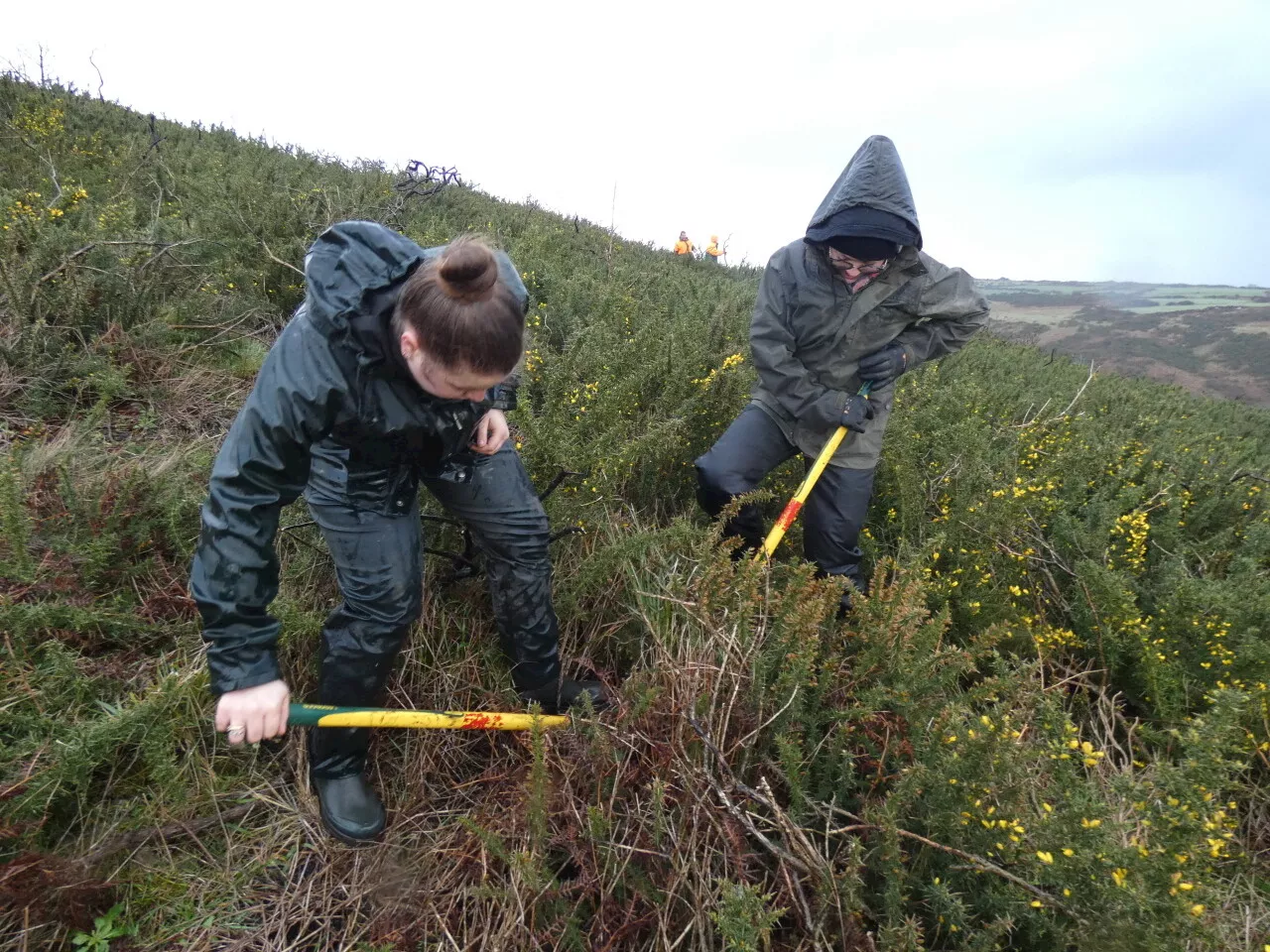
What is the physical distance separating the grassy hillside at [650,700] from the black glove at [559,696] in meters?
0.13

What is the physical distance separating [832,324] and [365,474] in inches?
86.7

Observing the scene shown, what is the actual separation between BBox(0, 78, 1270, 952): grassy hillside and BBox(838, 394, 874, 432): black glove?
1.23ft

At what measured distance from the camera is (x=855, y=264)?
10.2ft

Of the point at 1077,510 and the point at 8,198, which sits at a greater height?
the point at 8,198

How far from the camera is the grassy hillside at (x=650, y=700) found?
1.59 m

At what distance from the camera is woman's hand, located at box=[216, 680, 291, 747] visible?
1.64 m

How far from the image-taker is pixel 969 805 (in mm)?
1671

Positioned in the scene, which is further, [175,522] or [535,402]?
[535,402]

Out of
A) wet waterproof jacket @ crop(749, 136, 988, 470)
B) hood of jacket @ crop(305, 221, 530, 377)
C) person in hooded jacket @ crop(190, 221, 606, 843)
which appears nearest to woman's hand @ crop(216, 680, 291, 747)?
person in hooded jacket @ crop(190, 221, 606, 843)

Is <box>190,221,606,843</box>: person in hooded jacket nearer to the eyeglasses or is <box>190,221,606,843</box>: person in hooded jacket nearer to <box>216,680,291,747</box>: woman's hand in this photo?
<box>216,680,291,747</box>: woman's hand

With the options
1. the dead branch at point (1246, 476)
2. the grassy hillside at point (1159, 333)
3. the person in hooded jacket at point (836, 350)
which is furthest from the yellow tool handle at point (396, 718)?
the grassy hillside at point (1159, 333)

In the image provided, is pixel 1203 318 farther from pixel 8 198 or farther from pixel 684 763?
pixel 8 198

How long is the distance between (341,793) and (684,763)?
1.05 m

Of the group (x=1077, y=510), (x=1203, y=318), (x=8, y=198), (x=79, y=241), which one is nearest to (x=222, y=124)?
(x=8, y=198)
